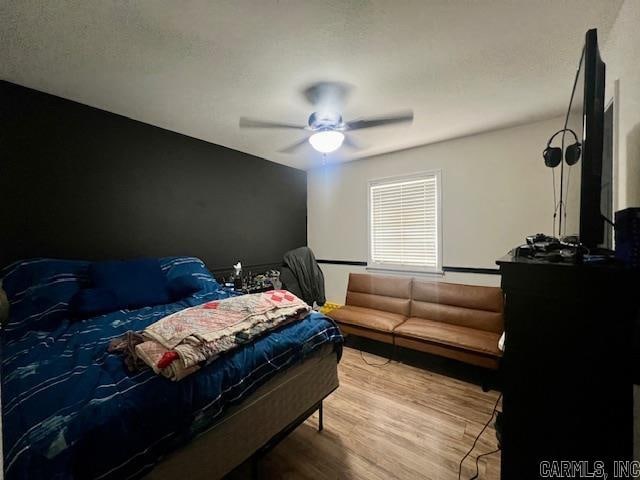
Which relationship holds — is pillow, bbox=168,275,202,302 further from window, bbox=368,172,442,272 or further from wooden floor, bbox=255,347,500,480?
window, bbox=368,172,442,272

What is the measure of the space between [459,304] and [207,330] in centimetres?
269

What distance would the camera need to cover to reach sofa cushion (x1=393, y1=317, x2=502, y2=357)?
2326mm

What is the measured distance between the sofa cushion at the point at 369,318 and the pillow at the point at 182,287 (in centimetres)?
169

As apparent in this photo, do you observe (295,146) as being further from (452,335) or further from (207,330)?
(452,335)

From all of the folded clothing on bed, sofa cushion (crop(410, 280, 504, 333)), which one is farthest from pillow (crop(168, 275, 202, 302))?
sofa cushion (crop(410, 280, 504, 333))

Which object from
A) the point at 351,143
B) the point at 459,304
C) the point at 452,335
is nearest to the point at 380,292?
the point at 459,304

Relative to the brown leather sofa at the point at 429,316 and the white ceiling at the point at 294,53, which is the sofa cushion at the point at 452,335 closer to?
the brown leather sofa at the point at 429,316

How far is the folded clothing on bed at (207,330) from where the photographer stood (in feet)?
3.76

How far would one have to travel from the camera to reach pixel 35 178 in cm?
208

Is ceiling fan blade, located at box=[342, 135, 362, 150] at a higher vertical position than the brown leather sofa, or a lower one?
higher

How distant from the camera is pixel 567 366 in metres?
0.81

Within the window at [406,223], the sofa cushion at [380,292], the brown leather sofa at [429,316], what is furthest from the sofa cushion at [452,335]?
the window at [406,223]

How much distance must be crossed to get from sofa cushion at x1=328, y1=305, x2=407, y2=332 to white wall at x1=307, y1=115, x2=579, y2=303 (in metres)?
0.82

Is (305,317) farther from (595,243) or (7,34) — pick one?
(7,34)
